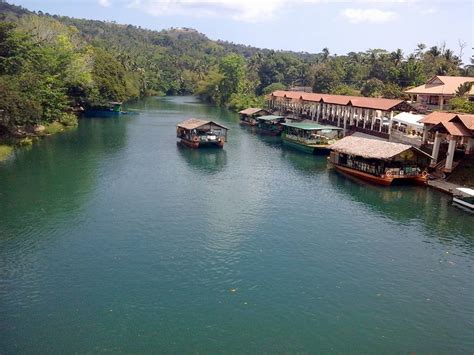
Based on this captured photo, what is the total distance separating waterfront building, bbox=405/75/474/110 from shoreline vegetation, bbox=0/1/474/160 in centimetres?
973

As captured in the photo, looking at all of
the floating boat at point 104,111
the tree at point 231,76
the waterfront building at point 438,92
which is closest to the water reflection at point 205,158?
the waterfront building at point 438,92

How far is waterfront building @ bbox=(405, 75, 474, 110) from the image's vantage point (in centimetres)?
5969

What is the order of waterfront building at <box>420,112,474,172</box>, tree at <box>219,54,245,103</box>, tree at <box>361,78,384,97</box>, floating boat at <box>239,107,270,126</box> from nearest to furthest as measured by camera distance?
waterfront building at <box>420,112,474,172</box> → floating boat at <box>239,107,270,126</box> → tree at <box>361,78,384,97</box> → tree at <box>219,54,245,103</box>

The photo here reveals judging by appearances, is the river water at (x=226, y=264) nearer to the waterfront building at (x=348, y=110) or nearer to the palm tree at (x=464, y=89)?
the waterfront building at (x=348, y=110)

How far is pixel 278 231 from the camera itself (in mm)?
27109

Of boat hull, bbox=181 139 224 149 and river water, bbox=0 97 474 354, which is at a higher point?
boat hull, bbox=181 139 224 149

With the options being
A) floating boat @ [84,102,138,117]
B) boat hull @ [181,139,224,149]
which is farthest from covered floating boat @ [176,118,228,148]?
floating boat @ [84,102,138,117]

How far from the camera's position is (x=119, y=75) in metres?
96.9

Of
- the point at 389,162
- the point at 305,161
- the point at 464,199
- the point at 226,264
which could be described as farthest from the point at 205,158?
the point at 226,264

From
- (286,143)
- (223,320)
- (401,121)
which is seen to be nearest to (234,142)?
(286,143)

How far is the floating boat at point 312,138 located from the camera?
52906 millimetres

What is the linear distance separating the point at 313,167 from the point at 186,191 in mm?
16190

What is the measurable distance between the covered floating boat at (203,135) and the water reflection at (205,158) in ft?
2.42

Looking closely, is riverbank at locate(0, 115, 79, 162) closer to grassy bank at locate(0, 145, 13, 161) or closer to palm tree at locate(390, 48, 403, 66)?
grassy bank at locate(0, 145, 13, 161)
